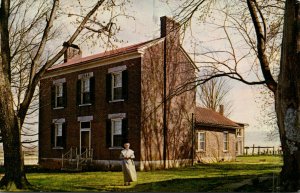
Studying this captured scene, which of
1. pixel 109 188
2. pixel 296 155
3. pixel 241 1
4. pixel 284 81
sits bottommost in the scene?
pixel 109 188

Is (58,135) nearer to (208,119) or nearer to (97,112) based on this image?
(97,112)

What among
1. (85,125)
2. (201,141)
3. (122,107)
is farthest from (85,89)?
(201,141)

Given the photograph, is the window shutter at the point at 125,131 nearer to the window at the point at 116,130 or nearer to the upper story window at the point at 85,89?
the window at the point at 116,130

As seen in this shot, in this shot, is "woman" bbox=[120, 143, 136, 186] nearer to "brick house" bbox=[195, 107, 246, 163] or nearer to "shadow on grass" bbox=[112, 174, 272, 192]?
"shadow on grass" bbox=[112, 174, 272, 192]

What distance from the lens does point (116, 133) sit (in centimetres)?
2267

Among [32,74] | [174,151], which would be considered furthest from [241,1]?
[174,151]

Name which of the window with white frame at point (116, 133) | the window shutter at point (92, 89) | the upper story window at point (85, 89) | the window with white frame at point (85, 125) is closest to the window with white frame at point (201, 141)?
the window with white frame at point (116, 133)

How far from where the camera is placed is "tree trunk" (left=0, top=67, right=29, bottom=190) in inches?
487

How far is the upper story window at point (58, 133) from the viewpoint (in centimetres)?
2557

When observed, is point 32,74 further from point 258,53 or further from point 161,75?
point 161,75

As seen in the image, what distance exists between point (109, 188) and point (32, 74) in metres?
4.58

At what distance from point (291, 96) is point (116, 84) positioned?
14.1 meters

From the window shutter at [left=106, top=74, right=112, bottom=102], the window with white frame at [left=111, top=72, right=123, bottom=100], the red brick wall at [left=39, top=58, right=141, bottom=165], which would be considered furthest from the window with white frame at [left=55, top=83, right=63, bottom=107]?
the window with white frame at [left=111, top=72, right=123, bottom=100]

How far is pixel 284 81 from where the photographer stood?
10.1 meters
